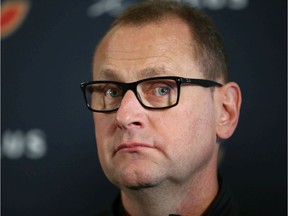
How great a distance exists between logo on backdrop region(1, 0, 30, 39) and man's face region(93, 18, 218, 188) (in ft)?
1.82

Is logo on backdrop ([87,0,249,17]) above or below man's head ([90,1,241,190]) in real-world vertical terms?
above

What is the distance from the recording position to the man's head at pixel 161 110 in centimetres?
115

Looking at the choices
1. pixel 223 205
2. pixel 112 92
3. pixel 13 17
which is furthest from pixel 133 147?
pixel 13 17

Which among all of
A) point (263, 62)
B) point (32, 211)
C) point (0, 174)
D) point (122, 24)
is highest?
point (122, 24)

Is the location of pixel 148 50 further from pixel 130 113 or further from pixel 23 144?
pixel 23 144

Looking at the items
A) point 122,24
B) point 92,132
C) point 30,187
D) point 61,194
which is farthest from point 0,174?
point 122,24

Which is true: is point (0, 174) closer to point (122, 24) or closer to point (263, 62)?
point (122, 24)

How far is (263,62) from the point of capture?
5.03ft

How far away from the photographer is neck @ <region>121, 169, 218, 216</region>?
1.21m

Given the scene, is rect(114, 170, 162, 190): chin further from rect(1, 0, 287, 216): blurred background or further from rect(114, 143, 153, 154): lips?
rect(1, 0, 287, 216): blurred background

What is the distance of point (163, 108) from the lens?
116cm

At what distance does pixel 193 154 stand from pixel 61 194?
2.25 feet

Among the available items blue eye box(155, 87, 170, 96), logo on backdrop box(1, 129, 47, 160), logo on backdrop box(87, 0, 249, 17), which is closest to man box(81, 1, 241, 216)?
blue eye box(155, 87, 170, 96)

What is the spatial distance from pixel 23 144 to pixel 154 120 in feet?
2.33
